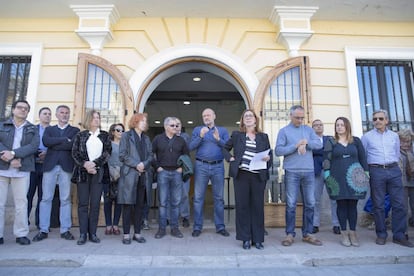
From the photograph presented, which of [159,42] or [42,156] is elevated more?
[159,42]

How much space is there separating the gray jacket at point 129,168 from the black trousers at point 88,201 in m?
0.30

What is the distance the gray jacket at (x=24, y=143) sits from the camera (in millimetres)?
3590

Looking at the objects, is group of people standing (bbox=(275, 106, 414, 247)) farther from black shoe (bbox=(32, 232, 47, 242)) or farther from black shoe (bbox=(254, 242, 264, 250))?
black shoe (bbox=(32, 232, 47, 242))

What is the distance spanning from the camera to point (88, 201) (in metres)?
3.67

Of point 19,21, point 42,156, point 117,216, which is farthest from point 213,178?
point 19,21

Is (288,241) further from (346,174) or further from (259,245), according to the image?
(346,174)

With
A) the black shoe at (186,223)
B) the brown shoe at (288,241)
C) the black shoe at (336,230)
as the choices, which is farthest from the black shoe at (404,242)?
the black shoe at (186,223)

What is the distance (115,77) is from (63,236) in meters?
2.66

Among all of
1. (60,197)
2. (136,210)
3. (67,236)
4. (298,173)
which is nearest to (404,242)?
(298,173)

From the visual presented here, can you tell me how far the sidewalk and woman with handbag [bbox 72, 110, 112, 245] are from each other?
0.28m

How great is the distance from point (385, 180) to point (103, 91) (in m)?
4.61

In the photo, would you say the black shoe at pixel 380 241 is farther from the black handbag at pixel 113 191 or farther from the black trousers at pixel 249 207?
the black handbag at pixel 113 191

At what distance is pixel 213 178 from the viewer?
4188 mm

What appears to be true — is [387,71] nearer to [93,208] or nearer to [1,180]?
[93,208]
